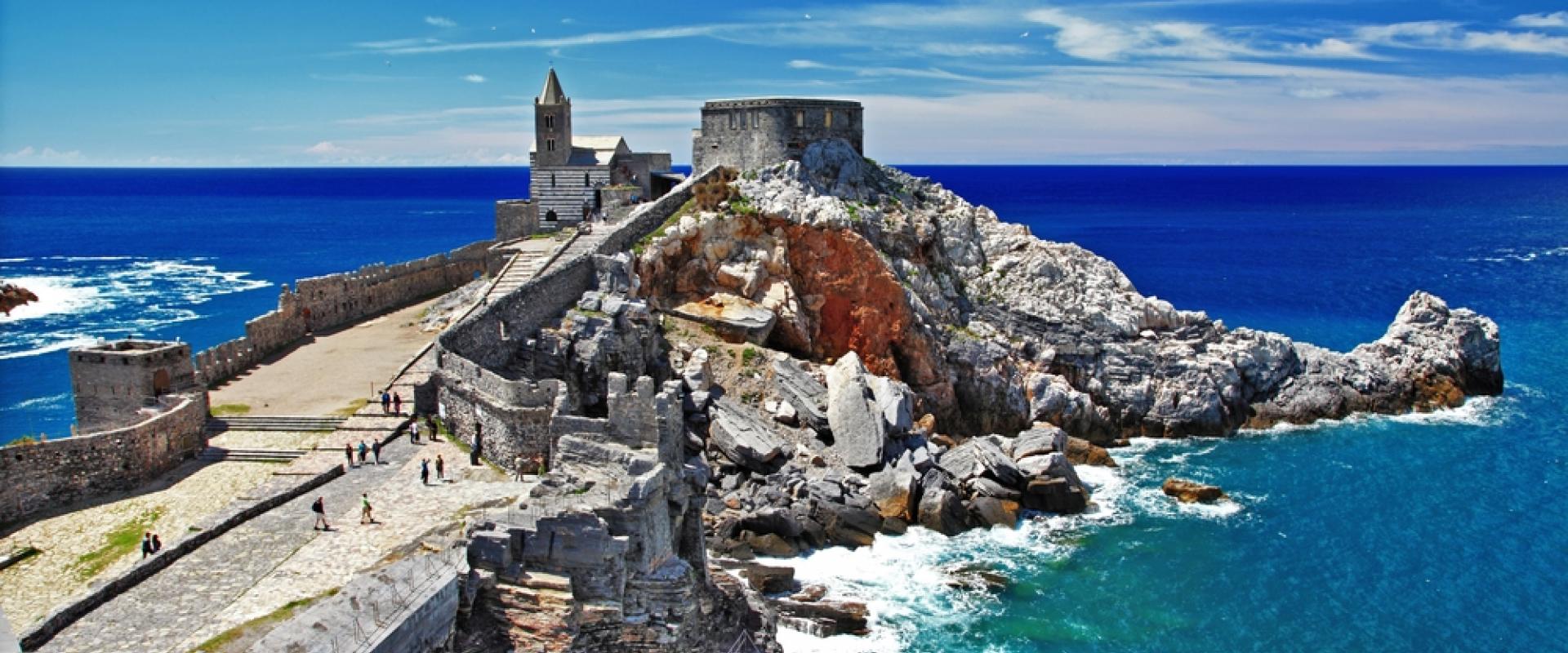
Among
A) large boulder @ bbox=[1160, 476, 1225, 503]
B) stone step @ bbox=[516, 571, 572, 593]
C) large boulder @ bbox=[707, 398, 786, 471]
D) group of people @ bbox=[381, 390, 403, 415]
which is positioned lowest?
large boulder @ bbox=[1160, 476, 1225, 503]

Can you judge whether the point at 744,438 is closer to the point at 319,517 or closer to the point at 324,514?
the point at 324,514

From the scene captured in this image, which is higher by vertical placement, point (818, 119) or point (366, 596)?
point (818, 119)

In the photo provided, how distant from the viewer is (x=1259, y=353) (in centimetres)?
4797

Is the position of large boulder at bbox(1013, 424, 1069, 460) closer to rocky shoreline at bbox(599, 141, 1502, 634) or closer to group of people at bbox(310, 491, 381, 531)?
rocky shoreline at bbox(599, 141, 1502, 634)

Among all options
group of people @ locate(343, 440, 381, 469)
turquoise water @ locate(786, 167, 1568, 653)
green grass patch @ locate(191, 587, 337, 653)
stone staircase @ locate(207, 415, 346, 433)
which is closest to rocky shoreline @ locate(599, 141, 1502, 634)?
turquoise water @ locate(786, 167, 1568, 653)

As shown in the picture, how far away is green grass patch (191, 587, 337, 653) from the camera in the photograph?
1627cm

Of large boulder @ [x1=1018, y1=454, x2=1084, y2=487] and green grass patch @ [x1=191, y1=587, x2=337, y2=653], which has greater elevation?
green grass patch @ [x1=191, y1=587, x2=337, y2=653]

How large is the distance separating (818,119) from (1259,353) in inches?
856

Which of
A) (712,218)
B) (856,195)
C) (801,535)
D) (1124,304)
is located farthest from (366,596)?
(1124,304)

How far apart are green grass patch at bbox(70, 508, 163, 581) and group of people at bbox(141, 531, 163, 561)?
529 mm

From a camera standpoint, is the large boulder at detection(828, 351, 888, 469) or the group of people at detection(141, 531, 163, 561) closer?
the group of people at detection(141, 531, 163, 561)

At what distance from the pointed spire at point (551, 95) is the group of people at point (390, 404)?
24.3 meters

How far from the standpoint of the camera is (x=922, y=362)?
43531 mm

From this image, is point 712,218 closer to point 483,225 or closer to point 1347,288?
point 1347,288
